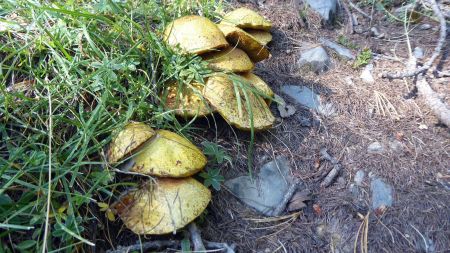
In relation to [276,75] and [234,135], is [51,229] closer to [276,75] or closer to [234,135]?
[234,135]

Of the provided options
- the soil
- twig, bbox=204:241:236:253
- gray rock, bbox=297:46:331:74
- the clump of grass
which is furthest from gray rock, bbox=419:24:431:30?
twig, bbox=204:241:236:253

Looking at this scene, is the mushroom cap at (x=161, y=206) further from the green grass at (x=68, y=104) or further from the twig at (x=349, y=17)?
the twig at (x=349, y=17)

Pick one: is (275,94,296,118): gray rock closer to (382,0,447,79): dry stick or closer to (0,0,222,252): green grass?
(0,0,222,252): green grass

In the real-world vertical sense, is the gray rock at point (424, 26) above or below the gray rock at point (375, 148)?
above

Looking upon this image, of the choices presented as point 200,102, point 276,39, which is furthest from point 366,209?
point 276,39

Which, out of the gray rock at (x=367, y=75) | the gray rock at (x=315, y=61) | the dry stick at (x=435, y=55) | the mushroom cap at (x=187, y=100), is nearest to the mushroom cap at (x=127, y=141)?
the mushroom cap at (x=187, y=100)

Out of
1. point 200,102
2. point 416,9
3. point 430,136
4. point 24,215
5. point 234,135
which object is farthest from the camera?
point 416,9

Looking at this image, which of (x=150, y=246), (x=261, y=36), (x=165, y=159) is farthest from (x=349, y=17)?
(x=150, y=246)

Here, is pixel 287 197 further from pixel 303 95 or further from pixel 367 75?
pixel 367 75
